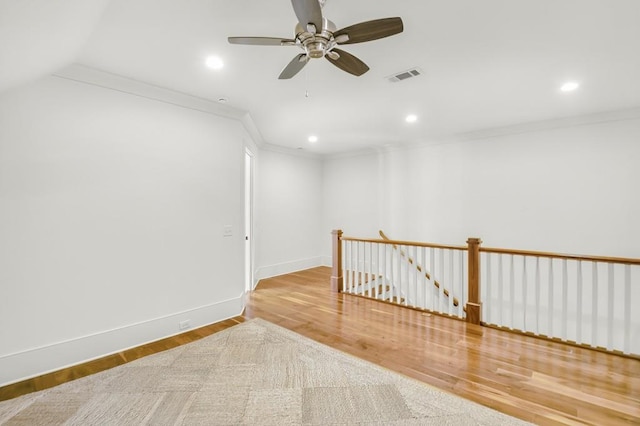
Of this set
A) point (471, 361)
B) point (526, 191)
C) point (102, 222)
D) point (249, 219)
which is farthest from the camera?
point (249, 219)

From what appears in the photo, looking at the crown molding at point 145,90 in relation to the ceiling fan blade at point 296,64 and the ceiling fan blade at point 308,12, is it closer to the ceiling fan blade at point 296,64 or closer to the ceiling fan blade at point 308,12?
→ the ceiling fan blade at point 296,64

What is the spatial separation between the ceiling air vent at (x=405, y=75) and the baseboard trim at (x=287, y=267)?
408 cm

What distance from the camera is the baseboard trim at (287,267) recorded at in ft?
18.7

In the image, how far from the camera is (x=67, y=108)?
2.57 meters

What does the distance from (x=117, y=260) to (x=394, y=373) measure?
9.25 ft

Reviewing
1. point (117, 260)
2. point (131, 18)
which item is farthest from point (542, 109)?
point (117, 260)

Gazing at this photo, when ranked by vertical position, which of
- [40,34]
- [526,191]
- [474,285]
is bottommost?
[474,285]

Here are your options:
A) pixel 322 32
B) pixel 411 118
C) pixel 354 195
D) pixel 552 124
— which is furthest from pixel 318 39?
pixel 354 195

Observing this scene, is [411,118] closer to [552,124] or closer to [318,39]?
[552,124]

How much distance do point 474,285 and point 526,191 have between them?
2.07 meters

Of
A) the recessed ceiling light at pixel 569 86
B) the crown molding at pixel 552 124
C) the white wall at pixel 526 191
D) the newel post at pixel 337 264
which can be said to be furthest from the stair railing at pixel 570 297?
the newel post at pixel 337 264

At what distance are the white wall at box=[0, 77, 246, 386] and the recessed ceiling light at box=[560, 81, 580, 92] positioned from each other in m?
3.88

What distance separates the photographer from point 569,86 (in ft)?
10.1

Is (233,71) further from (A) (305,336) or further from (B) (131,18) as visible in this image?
(A) (305,336)
